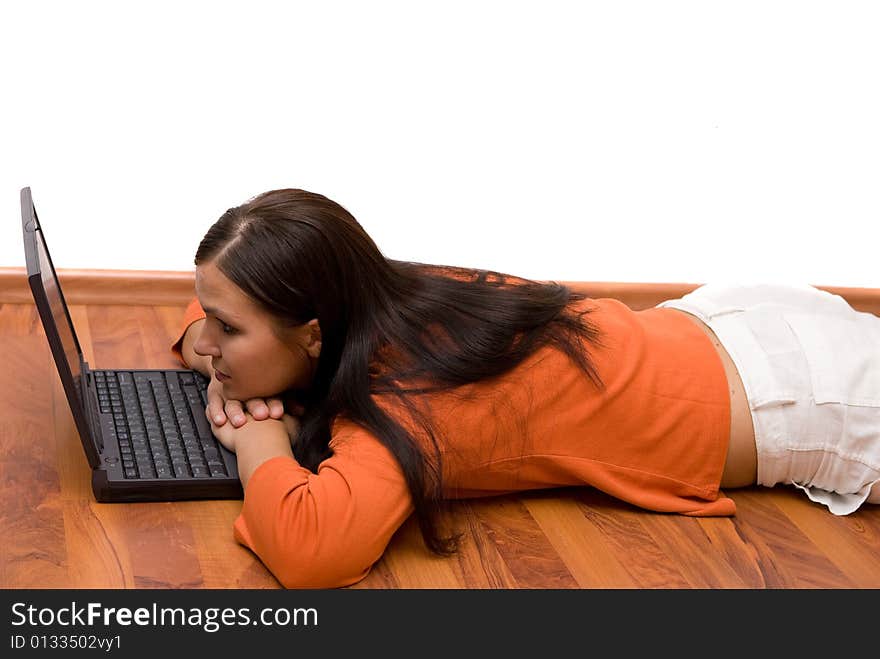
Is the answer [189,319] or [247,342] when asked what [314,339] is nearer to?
[247,342]

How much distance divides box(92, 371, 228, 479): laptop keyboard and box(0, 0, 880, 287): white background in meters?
0.56

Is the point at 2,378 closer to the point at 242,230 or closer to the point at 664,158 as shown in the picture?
the point at 242,230

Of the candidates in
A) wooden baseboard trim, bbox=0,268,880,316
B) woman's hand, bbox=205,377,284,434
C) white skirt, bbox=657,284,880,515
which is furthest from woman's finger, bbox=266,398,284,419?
wooden baseboard trim, bbox=0,268,880,316

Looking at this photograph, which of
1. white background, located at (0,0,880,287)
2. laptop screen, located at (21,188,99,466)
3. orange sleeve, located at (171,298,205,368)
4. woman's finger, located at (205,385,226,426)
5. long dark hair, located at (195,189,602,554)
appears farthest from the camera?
white background, located at (0,0,880,287)

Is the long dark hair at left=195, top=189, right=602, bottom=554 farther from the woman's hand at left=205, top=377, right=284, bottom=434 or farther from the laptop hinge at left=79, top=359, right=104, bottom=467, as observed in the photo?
the laptop hinge at left=79, top=359, right=104, bottom=467

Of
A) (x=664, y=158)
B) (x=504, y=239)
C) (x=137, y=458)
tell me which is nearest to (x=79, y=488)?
(x=137, y=458)

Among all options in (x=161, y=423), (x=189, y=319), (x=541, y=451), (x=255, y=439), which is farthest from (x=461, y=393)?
(x=189, y=319)

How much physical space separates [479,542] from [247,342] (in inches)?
13.3

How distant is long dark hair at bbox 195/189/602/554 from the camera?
135 cm

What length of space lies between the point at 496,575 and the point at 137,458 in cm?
42

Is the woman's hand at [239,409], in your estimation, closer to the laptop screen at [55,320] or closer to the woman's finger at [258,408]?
the woman's finger at [258,408]

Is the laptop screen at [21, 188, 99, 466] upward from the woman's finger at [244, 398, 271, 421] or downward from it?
upward

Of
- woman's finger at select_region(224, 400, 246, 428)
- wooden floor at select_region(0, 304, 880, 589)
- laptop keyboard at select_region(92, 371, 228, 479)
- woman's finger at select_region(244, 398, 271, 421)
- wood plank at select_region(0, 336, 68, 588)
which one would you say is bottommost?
wood plank at select_region(0, 336, 68, 588)

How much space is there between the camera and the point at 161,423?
1.52 meters
